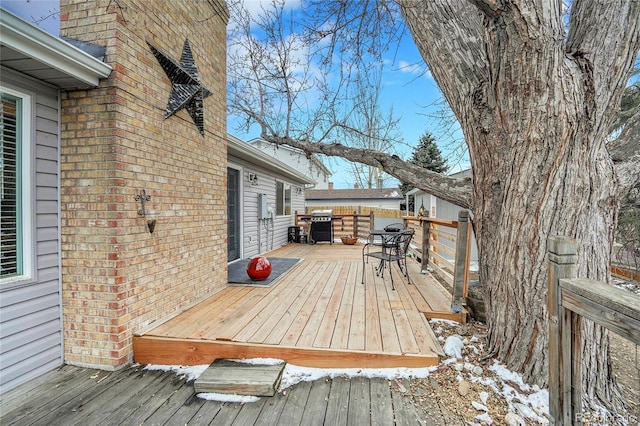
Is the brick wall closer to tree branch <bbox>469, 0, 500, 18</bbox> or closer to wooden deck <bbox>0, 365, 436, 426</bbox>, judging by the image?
wooden deck <bbox>0, 365, 436, 426</bbox>

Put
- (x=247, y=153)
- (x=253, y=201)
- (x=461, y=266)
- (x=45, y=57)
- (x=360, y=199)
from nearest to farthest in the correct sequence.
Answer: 1. (x=45, y=57)
2. (x=461, y=266)
3. (x=247, y=153)
4. (x=253, y=201)
5. (x=360, y=199)

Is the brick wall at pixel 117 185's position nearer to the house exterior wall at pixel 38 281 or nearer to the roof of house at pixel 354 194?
the house exterior wall at pixel 38 281

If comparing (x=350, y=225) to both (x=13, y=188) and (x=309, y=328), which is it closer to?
(x=309, y=328)

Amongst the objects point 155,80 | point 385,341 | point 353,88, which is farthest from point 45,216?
point 353,88

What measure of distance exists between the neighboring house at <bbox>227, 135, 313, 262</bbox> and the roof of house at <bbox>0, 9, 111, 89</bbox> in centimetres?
235

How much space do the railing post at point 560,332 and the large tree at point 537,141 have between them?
60cm

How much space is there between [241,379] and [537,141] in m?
2.70

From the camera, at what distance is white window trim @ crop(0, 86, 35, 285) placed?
2156 mm

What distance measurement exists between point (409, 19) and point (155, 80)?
244 cm

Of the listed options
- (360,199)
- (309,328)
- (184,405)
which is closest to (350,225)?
(309,328)

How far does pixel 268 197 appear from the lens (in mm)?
8039

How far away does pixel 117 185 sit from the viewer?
2.39 metres

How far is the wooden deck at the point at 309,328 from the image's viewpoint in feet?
7.86

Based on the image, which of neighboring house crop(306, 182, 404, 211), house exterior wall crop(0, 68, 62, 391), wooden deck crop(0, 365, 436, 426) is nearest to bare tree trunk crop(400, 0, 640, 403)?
wooden deck crop(0, 365, 436, 426)
